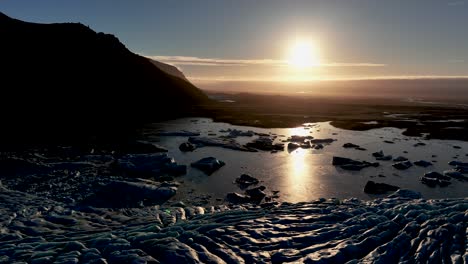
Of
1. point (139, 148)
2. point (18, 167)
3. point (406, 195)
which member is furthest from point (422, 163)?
point (18, 167)

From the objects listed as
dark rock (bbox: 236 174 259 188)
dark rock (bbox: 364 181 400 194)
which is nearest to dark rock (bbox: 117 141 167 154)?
dark rock (bbox: 236 174 259 188)

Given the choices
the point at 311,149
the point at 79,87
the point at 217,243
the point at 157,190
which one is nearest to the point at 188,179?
the point at 157,190

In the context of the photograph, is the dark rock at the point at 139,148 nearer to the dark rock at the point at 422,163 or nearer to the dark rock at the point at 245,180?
the dark rock at the point at 245,180

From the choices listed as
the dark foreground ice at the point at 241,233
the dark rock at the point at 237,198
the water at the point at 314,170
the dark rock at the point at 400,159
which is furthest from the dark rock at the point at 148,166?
the dark rock at the point at 400,159

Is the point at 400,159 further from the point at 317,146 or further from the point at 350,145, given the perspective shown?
the point at 317,146

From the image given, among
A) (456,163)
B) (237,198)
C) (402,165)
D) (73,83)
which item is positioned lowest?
(237,198)

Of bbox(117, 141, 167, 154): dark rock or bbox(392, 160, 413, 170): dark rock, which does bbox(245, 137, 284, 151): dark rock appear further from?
bbox(392, 160, 413, 170): dark rock

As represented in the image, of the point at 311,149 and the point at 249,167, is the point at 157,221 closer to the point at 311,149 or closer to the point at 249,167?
the point at 249,167
